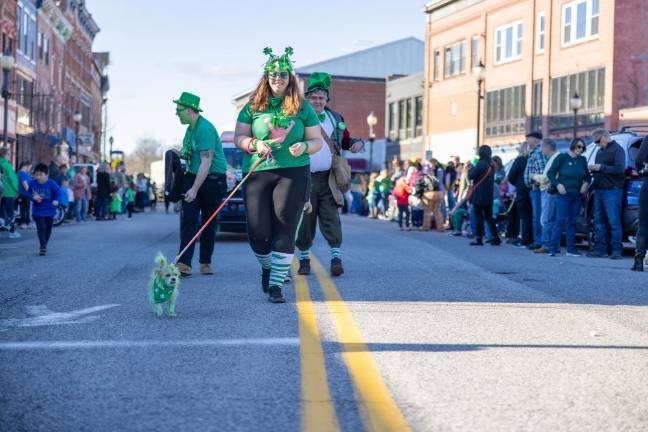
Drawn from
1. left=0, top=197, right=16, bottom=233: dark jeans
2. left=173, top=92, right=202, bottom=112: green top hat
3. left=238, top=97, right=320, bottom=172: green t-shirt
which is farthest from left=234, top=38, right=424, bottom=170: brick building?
left=238, top=97, right=320, bottom=172: green t-shirt

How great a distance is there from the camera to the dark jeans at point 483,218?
1838 cm

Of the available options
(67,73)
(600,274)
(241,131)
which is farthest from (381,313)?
(67,73)

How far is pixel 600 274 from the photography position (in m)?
12.1

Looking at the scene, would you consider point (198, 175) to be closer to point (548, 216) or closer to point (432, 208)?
point (548, 216)

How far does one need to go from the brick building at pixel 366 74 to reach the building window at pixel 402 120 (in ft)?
57.9

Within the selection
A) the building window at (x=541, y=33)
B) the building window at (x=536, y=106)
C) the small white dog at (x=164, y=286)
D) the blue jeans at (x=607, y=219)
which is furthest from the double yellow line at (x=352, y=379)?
the building window at (x=541, y=33)

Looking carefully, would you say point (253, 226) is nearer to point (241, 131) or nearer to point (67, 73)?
point (241, 131)

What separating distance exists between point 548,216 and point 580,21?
91.4ft

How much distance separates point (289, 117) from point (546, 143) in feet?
30.1

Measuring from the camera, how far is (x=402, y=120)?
215 ft

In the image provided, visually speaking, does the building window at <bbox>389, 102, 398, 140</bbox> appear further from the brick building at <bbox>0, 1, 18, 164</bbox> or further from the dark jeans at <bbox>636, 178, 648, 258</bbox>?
the dark jeans at <bbox>636, 178, 648, 258</bbox>

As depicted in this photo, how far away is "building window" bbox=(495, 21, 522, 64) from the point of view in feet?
159

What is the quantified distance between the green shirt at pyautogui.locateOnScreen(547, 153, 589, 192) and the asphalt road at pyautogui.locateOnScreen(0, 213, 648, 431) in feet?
16.3

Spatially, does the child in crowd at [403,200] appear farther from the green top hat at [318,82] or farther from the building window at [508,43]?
the building window at [508,43]
